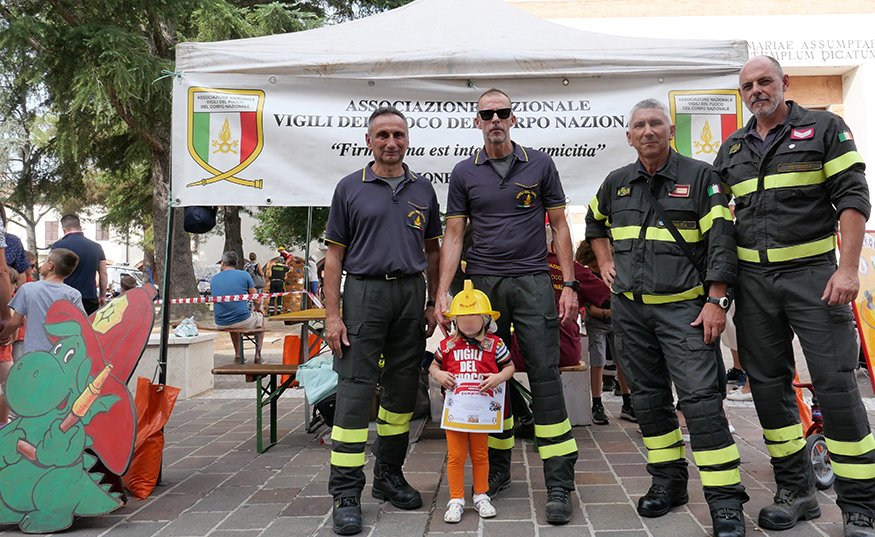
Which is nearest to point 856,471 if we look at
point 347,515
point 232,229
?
point 347,515

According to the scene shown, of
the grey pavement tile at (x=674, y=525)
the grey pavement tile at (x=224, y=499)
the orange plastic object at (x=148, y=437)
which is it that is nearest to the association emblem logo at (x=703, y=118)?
the grey pavement tile at (x=674, y=525)

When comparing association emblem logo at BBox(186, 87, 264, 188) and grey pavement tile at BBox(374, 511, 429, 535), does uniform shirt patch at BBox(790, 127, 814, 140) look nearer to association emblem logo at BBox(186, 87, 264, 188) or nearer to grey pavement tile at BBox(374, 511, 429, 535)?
grey pavement tile at BBox(374, 511, 429, 535)

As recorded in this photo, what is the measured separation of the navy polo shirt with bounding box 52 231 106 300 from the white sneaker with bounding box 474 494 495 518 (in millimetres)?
5717

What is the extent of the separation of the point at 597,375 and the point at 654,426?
2600 mm

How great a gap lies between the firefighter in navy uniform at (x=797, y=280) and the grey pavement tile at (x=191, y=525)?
2.85m

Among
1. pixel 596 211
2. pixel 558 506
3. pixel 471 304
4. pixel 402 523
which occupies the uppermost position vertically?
pixel 596 211

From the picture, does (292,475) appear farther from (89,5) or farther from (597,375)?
(89,5)

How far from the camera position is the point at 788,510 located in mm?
3279

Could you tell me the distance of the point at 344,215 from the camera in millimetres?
3703

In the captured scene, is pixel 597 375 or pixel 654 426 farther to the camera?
pixel 597 375

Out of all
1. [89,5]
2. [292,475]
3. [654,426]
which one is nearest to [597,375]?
[654,426]

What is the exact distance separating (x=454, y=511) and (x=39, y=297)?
11.0ft

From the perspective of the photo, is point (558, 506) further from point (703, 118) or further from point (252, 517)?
point (703, 118)

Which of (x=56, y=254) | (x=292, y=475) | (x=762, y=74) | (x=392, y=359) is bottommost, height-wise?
(x=292, y=475)
